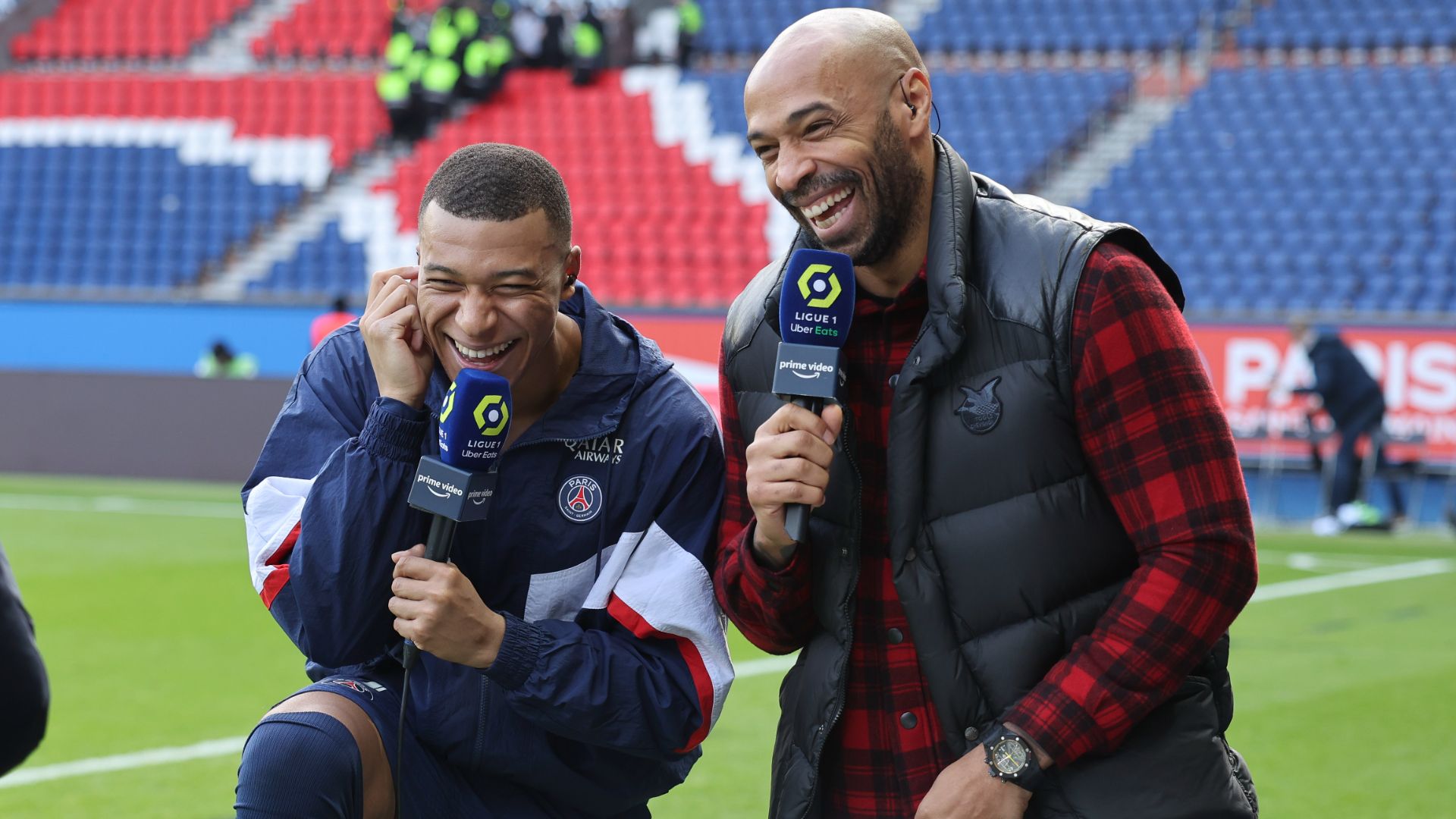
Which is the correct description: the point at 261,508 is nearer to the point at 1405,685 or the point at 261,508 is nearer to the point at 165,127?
the point at 1405,685

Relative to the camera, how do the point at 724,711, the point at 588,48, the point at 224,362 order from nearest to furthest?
the point at 724,711 < the point at 224,362 < the point at 588,48

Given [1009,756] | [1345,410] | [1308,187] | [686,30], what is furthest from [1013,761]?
[686,30]

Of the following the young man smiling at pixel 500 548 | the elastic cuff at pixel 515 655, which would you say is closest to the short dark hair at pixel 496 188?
the young man smiling at pixel 500 548

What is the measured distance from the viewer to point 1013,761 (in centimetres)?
261

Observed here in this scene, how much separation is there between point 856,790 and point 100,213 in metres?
21.2

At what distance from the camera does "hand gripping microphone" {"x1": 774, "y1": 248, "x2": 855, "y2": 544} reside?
259 cm

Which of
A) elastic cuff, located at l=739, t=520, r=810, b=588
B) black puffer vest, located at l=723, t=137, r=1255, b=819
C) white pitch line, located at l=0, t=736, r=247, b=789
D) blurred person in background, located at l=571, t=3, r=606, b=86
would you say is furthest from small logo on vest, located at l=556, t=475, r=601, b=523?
blurred person in background, located at l=571, t=3, r=606, b=86

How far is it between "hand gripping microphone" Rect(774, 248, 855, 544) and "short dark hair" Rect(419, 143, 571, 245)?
0.62 metres

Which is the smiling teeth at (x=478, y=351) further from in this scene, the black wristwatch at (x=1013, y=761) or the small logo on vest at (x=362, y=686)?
the black wristwatch at (x=1013, y=761)

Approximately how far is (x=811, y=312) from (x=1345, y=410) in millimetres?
11953

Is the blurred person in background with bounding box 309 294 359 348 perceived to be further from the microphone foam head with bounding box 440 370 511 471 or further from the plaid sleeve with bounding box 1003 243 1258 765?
the plaid sleeve with bounding box 1003 243 1258 765

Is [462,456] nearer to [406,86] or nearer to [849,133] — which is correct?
[849,133]

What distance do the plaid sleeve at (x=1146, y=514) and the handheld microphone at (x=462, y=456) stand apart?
0.92m

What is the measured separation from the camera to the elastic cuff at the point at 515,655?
116 inches
